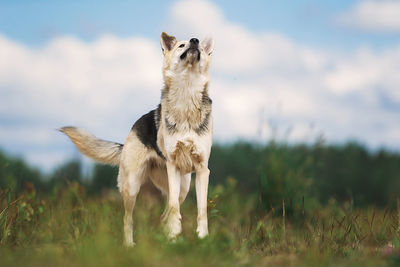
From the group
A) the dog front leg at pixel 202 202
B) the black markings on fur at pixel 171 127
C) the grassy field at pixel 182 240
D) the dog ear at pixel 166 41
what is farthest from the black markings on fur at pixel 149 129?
the grassy field at pixel 182 240

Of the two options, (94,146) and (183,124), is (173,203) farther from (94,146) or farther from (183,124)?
(94,146)

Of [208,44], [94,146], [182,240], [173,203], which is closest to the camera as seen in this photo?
[182,240]

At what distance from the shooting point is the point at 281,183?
302 inches

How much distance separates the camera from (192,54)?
543 centimetres

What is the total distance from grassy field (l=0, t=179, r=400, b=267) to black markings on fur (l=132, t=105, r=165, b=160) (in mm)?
1170

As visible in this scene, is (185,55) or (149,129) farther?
(149,129)

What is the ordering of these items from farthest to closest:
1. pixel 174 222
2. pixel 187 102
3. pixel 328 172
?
pixel 328 172 → pixel 187 102 → pixel 174 222

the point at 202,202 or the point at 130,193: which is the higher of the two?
the point at 130,193

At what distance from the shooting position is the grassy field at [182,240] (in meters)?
3.92

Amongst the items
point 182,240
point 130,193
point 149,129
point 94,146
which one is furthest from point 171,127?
point 94,146

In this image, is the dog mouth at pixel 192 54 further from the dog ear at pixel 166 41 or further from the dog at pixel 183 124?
the dog ear at pixel 166 41

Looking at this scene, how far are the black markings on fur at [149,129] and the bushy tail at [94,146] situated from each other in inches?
27.6

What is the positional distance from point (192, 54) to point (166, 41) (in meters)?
0.66

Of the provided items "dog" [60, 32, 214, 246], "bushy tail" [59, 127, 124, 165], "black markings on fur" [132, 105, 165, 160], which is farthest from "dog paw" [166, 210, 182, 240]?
"bushy tail" [59, 127, 124, 165]
